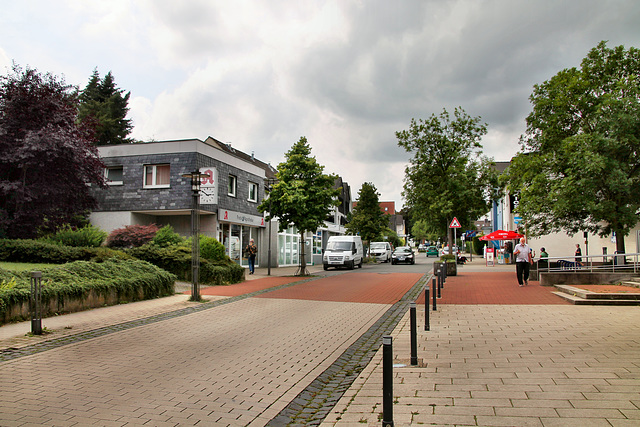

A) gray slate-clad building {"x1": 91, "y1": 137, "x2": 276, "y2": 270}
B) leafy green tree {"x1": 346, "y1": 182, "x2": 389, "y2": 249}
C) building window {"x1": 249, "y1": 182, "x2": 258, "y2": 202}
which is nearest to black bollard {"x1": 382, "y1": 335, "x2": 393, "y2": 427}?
gray slate-clad building {"x1": 91, "y1": 137, "x2": 276, "y2": 270}

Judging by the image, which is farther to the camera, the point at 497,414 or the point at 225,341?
the point at 225,341

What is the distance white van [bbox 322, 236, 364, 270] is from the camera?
31234 mm

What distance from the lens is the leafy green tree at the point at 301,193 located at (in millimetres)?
22797

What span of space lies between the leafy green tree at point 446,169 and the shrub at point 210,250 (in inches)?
523

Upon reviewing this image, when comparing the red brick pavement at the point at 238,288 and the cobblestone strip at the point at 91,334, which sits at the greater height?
the red brick pavement at the point at 238,288

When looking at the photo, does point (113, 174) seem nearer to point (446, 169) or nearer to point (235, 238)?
point (235, 238)

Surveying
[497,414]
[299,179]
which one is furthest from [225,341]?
[299,179]

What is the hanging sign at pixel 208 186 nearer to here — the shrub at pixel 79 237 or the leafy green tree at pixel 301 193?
the leafy green tree at pixel 301 193

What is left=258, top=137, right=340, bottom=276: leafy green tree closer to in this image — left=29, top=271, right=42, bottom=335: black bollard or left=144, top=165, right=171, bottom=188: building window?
left=144, top=165, right=171, bottom=188: building window

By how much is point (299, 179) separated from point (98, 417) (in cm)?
1959

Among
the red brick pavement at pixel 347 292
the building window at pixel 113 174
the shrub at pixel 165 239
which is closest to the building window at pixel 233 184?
the building window at pixel 113 174

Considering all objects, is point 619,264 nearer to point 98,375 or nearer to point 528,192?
point 528,192

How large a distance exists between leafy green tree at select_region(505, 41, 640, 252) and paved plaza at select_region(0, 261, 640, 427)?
25.5ft

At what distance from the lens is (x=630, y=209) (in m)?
18.0
